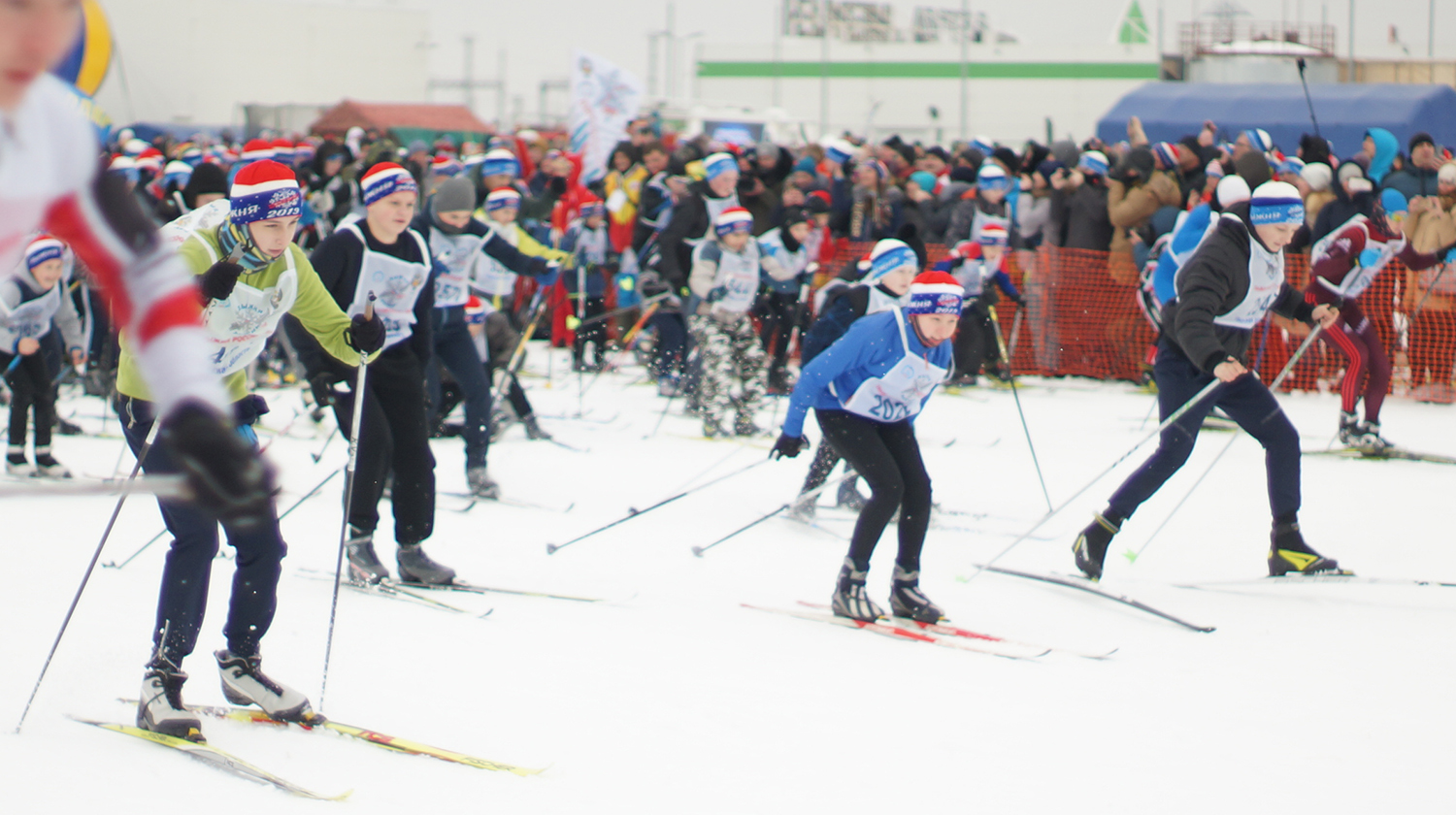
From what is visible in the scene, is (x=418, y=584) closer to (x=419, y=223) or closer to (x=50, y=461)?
(x=419, y=223)

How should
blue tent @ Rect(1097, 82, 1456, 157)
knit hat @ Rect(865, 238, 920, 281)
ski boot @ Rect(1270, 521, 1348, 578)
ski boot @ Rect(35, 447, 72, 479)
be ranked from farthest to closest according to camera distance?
blue tent @ Rect(1097, 82, 1456, 157), ski boot @ Rect(35, 447, 72, 479), knit hat @ Rect(865, 238, 920, 281), ski boot @ Rect(1270, 521, 1348, 578)

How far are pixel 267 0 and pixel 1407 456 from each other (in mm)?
43901

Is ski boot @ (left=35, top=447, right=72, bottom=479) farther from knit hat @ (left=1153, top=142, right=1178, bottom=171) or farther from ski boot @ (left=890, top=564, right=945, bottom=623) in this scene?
knit hat @ (left=1153, top=142, right=1178, bottom=171)

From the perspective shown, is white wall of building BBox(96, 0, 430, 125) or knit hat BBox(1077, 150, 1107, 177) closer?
knit hat BBox(1077, 150, 1107, 177)

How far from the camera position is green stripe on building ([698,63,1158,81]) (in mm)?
45281

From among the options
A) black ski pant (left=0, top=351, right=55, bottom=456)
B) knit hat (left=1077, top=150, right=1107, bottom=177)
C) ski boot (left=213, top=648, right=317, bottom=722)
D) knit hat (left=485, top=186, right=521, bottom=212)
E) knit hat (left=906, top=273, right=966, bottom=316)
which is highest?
knit hat (left=1077, top=150, right=1107, bottom=177)

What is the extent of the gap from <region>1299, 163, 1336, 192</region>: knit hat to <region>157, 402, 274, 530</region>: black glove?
10.5 meters

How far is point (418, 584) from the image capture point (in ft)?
17.9

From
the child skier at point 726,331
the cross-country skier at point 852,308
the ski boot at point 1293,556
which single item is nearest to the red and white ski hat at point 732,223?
the child skier at point 726,331

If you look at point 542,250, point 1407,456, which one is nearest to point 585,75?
point 542,250

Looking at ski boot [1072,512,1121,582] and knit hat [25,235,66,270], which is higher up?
knit hat [25,235,66,270]

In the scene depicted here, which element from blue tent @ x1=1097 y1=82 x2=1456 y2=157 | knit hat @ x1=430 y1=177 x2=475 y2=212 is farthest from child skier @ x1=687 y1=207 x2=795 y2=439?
blue tent @ x1=1097 y1=82 x2=1456 y2=157

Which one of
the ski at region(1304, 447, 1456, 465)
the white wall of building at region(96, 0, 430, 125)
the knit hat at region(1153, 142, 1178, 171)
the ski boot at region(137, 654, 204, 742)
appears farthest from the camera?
the white wall of building at region(96, 0, 430, 125)

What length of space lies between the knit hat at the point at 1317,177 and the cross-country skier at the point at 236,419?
356 inches
